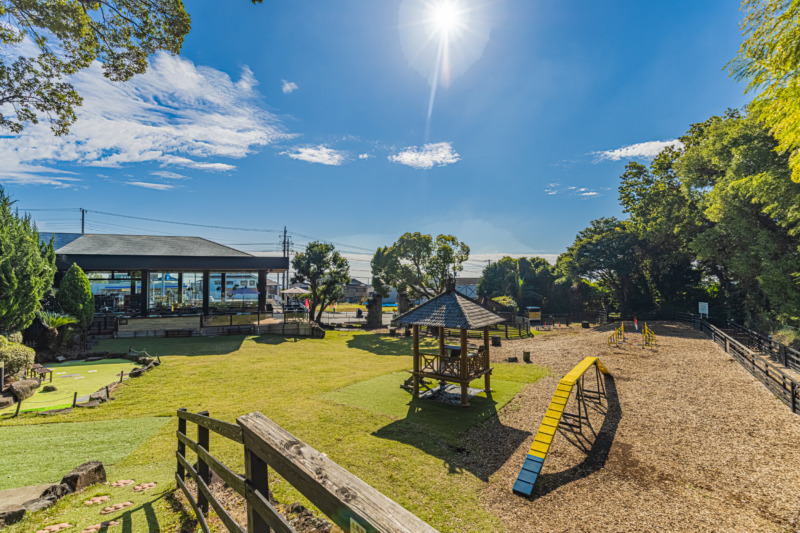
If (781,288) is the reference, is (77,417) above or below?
below

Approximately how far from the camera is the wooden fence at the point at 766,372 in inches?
382

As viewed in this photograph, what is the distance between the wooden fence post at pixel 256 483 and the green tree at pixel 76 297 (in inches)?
805

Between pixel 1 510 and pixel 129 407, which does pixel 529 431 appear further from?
pixel 129 407

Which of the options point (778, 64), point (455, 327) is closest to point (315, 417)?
point (455, 327)

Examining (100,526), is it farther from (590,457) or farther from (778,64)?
(778,64)

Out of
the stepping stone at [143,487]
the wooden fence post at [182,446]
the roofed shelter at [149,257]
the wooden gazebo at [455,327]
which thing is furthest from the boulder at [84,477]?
the roofed shelter at [149,257]

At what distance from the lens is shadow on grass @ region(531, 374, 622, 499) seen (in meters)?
6.70

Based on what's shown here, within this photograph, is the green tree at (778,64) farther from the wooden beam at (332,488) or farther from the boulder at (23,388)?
the boulder at (23,388)

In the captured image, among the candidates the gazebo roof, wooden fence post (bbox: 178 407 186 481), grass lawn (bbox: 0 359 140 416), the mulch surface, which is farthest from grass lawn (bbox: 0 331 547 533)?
the gazebo roof

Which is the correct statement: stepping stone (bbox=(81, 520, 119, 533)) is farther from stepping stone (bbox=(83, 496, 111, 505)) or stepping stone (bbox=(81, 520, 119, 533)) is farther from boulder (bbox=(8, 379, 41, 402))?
boulder (bbox=(8, 379, 41, 402))

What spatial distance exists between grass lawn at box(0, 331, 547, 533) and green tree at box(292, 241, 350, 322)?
10.7 m

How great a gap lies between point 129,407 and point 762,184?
24864mm

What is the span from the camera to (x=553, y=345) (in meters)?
21.5

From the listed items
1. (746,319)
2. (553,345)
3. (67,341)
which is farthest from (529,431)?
(746,319)
